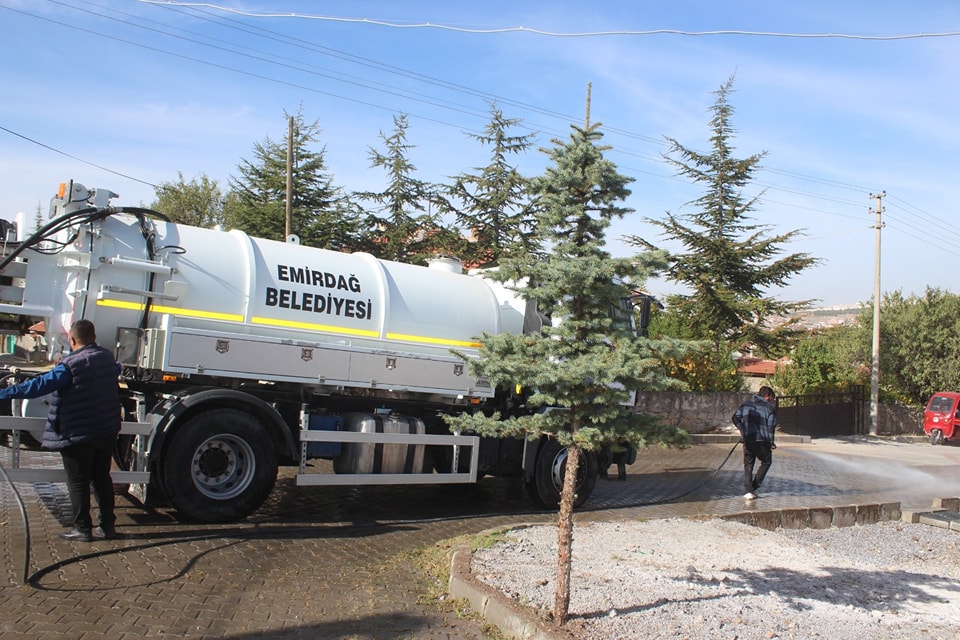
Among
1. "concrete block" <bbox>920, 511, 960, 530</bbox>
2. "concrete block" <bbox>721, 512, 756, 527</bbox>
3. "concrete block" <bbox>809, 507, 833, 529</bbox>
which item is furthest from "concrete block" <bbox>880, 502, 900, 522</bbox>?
"concrete block" <bbox>721, 512, 756, 527</bbox>

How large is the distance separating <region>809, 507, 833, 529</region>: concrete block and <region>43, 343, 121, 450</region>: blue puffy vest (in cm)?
789

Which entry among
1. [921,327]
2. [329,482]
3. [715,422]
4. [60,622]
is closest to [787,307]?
[715,422]

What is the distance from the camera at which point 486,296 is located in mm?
9766

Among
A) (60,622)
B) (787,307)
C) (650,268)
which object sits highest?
(787,307)

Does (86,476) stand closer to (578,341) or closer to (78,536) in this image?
(78,536)

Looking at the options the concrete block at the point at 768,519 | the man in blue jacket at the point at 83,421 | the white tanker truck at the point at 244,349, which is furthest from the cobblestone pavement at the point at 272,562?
the concrete block at the point at 768,519

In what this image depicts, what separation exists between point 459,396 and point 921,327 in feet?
98.2

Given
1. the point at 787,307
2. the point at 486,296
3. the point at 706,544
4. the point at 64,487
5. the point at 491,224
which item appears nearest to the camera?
the point at 706,544

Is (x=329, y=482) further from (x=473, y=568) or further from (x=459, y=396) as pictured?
(x=473, y=568)

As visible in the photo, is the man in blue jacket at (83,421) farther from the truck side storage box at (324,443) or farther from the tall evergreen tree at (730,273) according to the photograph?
the tall evergreen tree at (730,273)

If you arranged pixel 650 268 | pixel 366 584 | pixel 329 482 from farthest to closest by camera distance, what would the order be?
pixel 329 482
pixel 366 584
pixel 650 268

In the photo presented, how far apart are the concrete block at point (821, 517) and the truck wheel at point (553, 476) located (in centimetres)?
264

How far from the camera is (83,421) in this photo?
21.0 ft

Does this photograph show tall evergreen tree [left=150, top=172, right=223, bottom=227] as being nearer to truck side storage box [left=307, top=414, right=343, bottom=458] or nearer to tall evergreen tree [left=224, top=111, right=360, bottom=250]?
tall evergreen tree [left=224, top=111, right=360, bottom=250]
